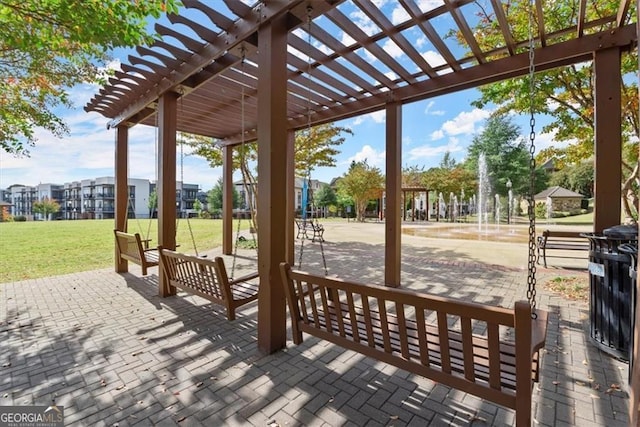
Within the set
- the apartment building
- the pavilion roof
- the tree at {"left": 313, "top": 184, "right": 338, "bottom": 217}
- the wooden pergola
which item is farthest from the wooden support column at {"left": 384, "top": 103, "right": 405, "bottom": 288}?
the apartment building

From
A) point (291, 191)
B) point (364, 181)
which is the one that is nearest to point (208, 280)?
point (291, 191)

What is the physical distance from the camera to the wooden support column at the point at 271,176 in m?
2.82

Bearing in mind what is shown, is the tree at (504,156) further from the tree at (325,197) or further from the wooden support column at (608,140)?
the wooden support column at (608,140)

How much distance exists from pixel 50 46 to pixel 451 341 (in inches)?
232

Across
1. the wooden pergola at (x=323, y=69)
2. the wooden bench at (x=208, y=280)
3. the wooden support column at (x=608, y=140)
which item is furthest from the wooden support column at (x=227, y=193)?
the wooden support column at (x=608, y=140)

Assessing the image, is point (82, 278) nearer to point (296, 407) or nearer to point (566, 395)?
point (296, 407)

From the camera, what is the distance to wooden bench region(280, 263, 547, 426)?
1555 mm

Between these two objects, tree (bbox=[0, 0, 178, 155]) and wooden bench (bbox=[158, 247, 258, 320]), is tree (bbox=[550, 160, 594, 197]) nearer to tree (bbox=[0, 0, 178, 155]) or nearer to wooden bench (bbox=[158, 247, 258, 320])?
wooden bench (bbox=[158, 247, 258, 320])

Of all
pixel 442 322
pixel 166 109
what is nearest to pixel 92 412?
pixel 442 322

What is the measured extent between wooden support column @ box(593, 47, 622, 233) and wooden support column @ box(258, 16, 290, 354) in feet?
11.4

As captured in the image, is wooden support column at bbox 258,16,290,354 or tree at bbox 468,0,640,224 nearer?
wooden support column at bbox 258,16,290,354

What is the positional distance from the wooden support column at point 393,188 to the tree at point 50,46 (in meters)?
3.41

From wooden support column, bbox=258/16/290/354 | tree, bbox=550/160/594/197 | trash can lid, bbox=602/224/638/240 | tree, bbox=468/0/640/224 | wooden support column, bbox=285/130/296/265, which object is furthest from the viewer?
tree, bbox=550/160/594/197

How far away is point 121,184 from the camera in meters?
6.38
